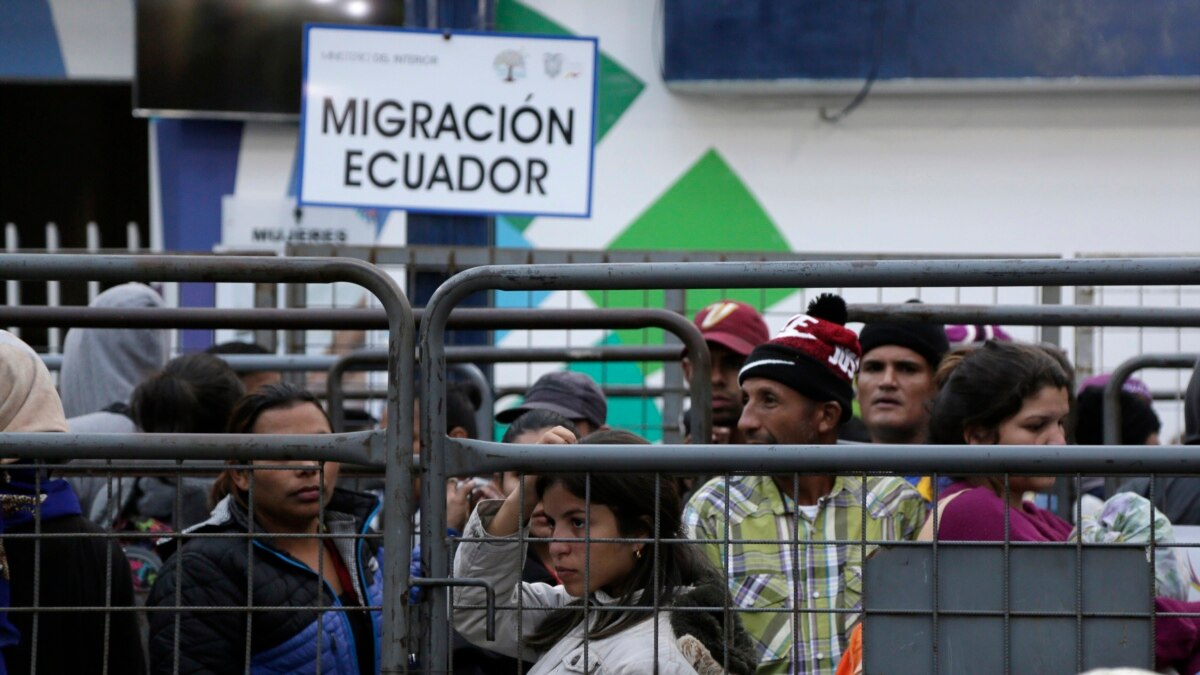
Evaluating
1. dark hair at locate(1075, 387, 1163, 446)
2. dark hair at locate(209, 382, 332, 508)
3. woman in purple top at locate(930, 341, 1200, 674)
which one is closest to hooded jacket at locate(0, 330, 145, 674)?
dark hair at locate(209, 382, 332, 508)

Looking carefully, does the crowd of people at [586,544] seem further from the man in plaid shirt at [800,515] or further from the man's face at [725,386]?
the man's face at [725,386]

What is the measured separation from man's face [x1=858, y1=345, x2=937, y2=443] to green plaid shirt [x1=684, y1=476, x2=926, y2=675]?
1328 mm

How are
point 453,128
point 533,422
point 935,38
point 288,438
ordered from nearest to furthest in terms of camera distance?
point 288,438
point 533,422
point 453,128
point 935,38

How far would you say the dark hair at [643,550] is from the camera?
2.59 metres

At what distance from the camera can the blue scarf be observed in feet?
8.95

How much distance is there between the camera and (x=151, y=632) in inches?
117

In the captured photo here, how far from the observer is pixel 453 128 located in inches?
214

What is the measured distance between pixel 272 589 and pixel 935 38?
300 inches

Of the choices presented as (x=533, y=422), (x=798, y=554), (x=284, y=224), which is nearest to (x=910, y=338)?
(x=533, y=422)

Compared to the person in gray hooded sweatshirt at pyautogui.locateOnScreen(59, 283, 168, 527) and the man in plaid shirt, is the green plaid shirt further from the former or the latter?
the person in gray hooded sweatshirt at pyautogui.locateOnScreen(59, 283, 168, 527)

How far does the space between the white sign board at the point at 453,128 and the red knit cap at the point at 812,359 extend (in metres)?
2.08

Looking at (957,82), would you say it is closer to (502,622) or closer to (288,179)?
(288,179)

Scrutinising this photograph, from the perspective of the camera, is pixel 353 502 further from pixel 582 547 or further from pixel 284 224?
pixel 284 224

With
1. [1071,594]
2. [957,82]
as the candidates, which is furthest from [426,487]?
[957,82]
